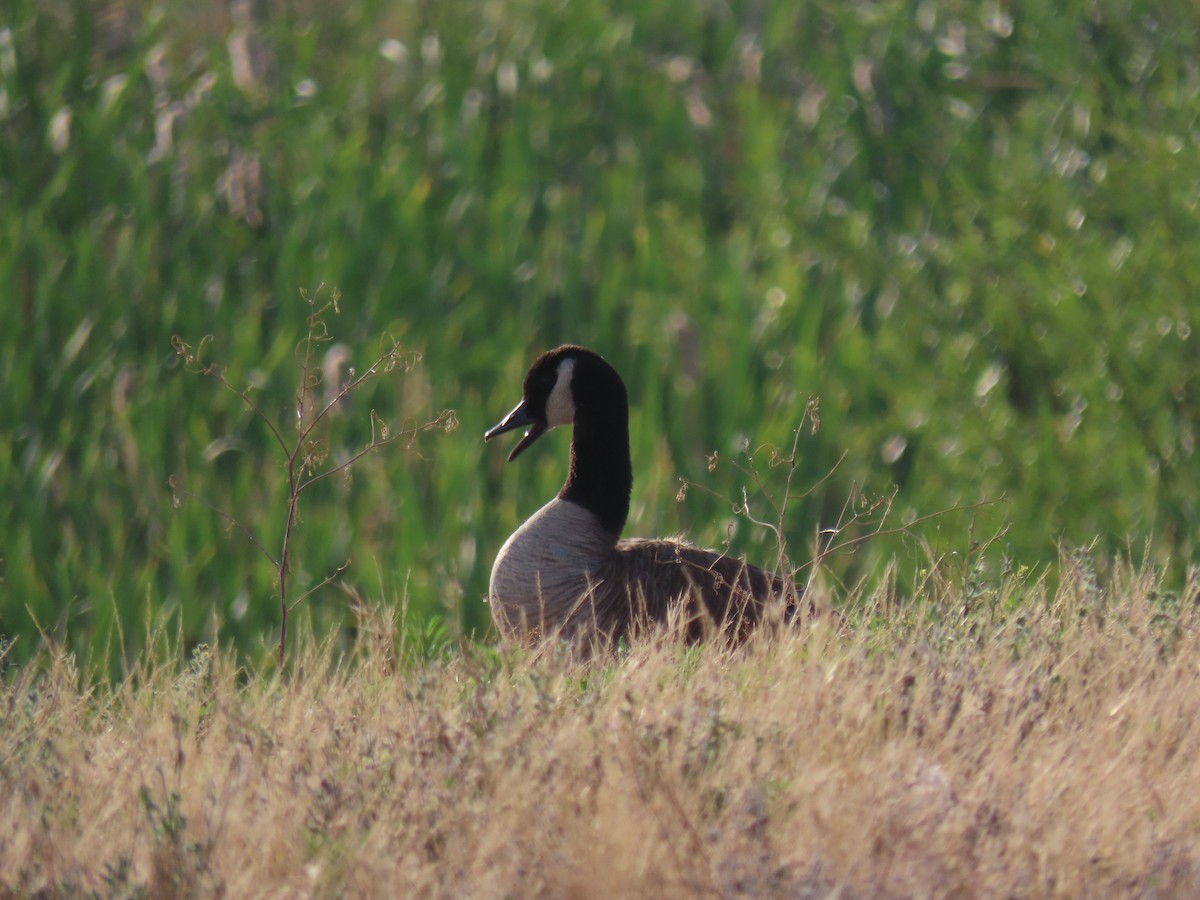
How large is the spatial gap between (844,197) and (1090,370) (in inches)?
94.0

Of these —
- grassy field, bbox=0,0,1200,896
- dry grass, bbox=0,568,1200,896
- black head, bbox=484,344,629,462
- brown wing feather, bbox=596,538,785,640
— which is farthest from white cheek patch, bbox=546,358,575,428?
dry grass, bbox=0,568,1200,896

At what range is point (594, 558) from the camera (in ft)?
16.3

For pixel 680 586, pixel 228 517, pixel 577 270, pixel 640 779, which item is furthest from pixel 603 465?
pixel 577 270

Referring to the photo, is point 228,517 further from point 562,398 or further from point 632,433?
point 632,433

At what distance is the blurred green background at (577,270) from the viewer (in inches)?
244

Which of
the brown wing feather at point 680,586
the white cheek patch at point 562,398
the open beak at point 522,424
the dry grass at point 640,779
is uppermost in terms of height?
the white cheek patch at point 562,398

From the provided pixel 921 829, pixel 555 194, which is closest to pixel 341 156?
pixel 555 194

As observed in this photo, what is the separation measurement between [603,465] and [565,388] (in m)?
0.29

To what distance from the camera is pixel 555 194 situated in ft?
27.0

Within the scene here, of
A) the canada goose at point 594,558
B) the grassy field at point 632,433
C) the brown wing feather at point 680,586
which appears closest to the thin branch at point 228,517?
the grassy field at point 632,433

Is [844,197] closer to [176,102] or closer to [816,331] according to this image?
[816,331]

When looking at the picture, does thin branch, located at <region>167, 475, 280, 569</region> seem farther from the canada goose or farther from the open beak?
the open beak

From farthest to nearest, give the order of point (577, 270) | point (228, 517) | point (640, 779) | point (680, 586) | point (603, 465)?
1. point (577, 270)
2. point (603, 465)
3. point (680, 586)
4. point (228, 517)
5. point (640, 779)

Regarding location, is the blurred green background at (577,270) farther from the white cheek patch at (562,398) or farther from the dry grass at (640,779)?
the dry grass at (640,779)
